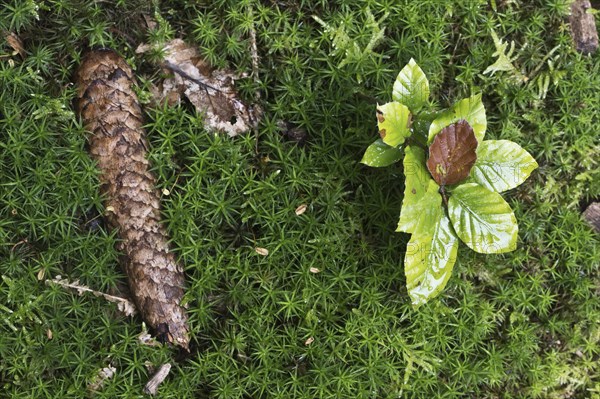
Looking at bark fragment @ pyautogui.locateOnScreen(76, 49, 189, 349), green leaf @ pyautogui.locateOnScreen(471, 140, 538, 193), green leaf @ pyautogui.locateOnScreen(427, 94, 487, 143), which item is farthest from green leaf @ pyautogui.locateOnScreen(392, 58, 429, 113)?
bark fragment @ pyautogui.locateOnScreen(76, 49, 189, 349)

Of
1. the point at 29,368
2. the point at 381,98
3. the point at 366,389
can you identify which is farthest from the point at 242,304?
the point at 381,98

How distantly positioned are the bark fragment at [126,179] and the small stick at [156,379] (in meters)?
0.19

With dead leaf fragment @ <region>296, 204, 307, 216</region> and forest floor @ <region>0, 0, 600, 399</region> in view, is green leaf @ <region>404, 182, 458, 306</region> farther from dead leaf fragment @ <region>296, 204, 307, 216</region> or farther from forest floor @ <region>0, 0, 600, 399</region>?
dead leaf fragment @ <region>296, 204, 307, 216</region>

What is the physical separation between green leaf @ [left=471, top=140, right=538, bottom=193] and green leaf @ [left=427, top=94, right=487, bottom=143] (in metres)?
0.10

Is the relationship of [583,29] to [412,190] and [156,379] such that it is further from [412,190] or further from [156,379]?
[156,379]

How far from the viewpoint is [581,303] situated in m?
3.56

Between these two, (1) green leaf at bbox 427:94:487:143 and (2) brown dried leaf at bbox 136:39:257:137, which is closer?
(1) green leaf at bbox 427:94:487:143

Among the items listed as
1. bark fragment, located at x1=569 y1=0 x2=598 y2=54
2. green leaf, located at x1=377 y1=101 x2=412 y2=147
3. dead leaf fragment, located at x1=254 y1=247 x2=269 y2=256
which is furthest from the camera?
bark fragment, located at x1=569 y1=0 x2=598 y2=54

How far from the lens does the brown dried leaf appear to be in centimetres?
331

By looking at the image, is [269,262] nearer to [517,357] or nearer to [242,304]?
[242,304]

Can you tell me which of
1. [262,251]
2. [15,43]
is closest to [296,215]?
[262,251]

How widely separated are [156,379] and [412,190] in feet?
5.29

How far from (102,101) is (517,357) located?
2.64 m

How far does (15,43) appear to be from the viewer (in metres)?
3.15
